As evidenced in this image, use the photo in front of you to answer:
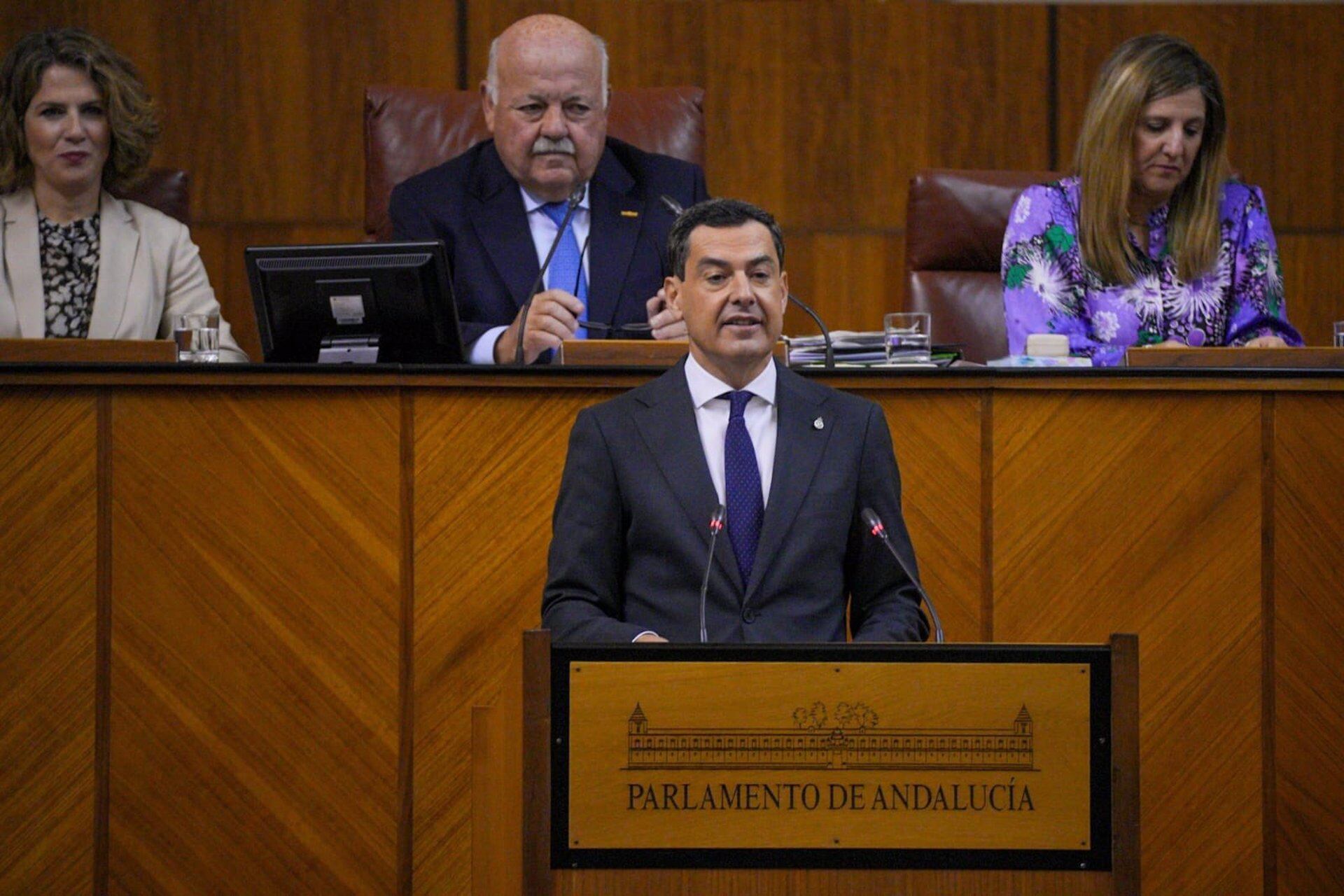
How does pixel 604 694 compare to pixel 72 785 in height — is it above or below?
above

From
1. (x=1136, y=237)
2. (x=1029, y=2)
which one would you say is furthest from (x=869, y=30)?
(x=1136, y=237)

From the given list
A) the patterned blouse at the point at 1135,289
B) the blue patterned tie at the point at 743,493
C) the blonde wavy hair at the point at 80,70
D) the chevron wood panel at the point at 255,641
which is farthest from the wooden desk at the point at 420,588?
the blonde wavy hair at the point at 80,70

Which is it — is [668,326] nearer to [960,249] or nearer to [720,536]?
[720,536]

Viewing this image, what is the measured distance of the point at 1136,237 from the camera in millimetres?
3225

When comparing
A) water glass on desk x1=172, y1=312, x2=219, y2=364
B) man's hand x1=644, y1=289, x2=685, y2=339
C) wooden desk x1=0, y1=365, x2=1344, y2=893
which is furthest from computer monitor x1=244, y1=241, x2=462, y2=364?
man's hand x1=644, y1=289, x2=685, y2=339

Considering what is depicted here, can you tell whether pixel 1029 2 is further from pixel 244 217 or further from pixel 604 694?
pixel 604 694

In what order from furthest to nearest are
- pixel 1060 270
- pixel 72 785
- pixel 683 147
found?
pixel 683 147, pixel 1060 270, pixel 72 785

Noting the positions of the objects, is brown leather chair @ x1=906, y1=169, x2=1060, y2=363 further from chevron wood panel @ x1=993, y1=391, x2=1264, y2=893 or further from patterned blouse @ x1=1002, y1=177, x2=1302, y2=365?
chevron wood panel @ x1=993, y1=391, x2=1264, y2=893

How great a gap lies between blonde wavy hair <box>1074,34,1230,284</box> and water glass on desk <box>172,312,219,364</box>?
5.43 feet

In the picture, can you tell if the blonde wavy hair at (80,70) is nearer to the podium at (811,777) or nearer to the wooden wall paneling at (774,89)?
the wooden wall paneling at (774,89)

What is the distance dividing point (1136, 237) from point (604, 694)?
2024 mm

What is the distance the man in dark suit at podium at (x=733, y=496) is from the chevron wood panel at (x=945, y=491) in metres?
0.31

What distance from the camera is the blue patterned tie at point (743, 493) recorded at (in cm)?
215

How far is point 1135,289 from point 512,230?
4.07 feet
